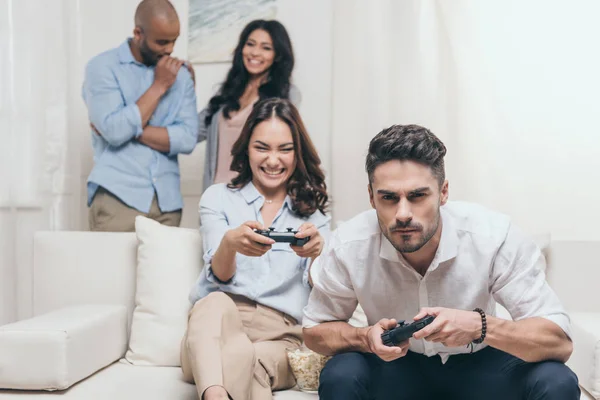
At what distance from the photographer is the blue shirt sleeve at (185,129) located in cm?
246

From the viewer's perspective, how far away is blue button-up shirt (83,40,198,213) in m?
2.41

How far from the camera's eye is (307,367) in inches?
68.7

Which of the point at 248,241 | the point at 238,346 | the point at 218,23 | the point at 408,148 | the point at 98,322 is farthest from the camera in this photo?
the point at 218,23

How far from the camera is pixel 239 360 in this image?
1630mm

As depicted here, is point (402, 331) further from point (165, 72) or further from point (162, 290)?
point (165, 72)

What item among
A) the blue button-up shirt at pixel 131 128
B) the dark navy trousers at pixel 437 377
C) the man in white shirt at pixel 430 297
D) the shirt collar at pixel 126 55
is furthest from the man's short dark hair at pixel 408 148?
the shirt collar at pixel 126 55

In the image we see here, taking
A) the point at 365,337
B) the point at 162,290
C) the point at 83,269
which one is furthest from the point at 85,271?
the point at 365,337

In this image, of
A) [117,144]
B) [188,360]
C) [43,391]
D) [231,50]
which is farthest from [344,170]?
[43,391]

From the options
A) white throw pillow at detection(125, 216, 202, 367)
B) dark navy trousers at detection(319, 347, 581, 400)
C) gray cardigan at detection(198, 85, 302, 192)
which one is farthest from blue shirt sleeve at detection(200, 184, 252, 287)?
dark navy trousers at detection(319, 347, 581, 400)

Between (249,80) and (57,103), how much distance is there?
0.73m

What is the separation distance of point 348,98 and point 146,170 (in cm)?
79

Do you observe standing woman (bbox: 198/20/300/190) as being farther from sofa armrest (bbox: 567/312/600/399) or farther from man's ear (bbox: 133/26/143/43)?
sofa armrest (bbox: 567/312/600/399)

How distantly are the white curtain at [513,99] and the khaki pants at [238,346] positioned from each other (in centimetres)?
88

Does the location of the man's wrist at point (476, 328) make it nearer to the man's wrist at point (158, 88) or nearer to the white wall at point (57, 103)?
the white wall at point (57, 103)
